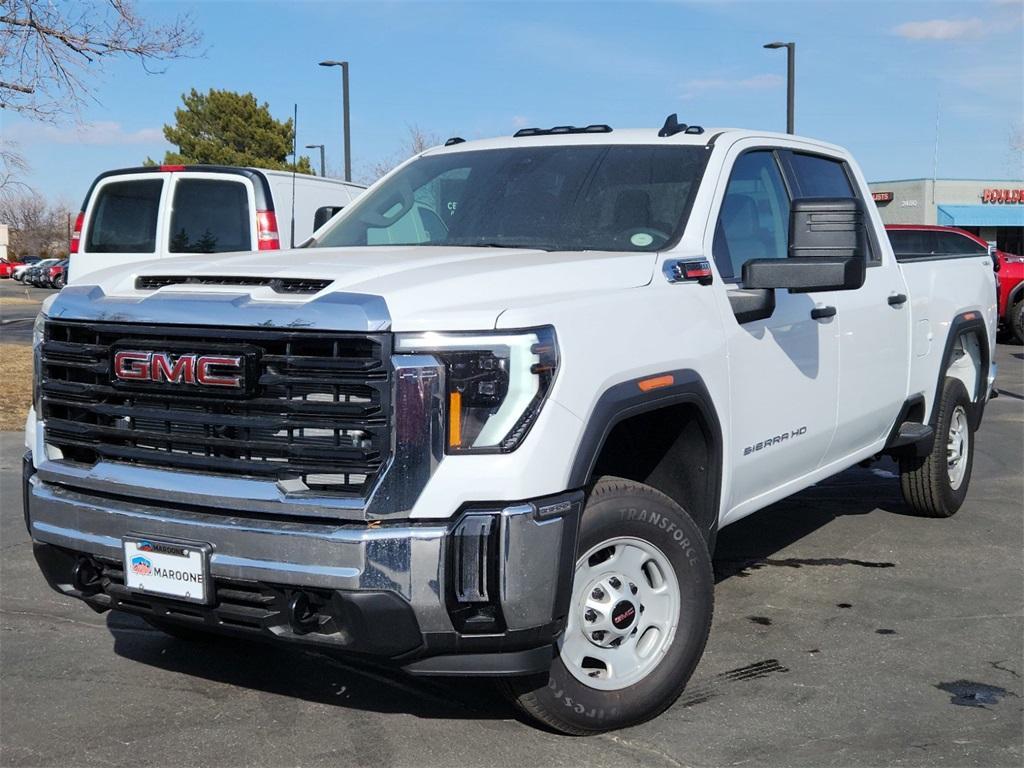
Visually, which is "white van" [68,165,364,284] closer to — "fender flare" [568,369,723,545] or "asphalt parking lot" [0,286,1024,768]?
"asphalt parking lot" [0,286,1024,768]

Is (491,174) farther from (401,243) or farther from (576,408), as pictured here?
(576,408)

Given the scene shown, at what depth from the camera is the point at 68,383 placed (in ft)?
12.2

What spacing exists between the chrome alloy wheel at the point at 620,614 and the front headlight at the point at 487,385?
554mm

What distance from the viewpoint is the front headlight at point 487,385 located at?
321 centimetres

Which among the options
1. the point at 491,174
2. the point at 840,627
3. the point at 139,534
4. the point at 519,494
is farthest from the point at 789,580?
the point at 139,534

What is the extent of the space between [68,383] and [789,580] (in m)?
3.51

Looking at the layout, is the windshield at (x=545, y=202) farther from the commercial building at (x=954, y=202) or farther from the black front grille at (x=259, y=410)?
the commercial building at (x=954, y=202)

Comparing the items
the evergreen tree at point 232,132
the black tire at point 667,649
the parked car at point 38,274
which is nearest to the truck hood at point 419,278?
the black tire at point 667,649

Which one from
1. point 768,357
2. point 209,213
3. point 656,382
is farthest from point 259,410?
point 209,213

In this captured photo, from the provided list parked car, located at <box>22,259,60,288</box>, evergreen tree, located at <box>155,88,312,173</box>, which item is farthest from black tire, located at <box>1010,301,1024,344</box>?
Result: parked car, located at <box>22,259,60,288</box>

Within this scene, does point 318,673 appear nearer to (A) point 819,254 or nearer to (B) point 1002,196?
(A) point 819,254

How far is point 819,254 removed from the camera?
430 centimetres

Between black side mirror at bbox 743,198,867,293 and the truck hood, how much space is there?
18.3 inches

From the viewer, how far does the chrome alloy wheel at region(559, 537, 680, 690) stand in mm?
3621
